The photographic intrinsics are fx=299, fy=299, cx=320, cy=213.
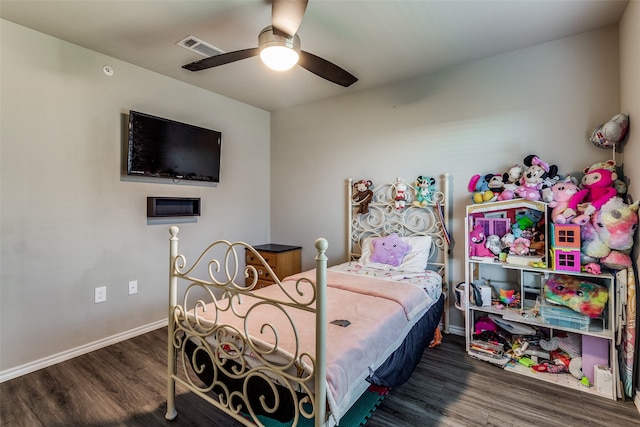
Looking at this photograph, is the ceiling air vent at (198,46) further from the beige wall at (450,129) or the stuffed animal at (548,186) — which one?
the stuffed animal at (548,186)

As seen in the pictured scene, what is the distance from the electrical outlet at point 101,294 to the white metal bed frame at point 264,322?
1.00 metres

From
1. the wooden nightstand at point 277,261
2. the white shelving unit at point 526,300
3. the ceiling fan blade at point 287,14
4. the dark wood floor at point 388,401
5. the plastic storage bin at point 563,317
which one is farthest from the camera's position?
the wooden nightstand at point 277,261

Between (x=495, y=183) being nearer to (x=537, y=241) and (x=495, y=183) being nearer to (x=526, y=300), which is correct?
(x=537, y=241)

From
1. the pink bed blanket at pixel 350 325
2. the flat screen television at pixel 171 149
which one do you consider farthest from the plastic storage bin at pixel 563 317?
the flat screen television at pixel 171 149

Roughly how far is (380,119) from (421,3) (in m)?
1.39

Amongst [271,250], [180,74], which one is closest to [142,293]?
[271,250]

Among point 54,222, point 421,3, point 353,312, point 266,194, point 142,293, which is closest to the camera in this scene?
point 353,312

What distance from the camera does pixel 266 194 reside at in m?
4.20

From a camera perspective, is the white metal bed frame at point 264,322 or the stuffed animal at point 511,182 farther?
the stuffed animal at point 511,182

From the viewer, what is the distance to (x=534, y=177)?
7.58ft

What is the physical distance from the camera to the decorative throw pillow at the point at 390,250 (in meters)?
2.81

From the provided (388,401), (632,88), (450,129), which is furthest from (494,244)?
(388,401)

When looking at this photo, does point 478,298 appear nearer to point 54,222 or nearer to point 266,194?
point 266,194

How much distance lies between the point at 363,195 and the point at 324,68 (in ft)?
5.00
